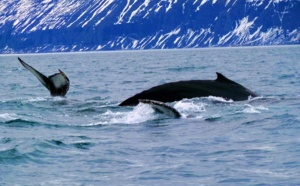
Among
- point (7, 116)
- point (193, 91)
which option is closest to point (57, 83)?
point (7, 116)

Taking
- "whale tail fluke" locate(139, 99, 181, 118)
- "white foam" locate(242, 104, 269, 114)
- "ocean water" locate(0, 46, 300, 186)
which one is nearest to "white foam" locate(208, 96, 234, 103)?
"ocean water" locate(0, 46, 300, 186)

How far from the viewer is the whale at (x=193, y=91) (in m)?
15.9

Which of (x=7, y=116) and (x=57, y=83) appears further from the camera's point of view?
(x=57, y=83)

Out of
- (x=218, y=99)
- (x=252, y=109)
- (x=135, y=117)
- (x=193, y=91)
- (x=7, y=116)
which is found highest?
(x=193, y=91)

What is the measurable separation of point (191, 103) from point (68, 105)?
4.11 m

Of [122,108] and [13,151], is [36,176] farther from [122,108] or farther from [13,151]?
[122,108]

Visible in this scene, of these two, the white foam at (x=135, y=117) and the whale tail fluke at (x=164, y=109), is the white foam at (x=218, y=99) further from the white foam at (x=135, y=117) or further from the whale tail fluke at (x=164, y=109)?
the whale tail fluke at (x=164, y=109)

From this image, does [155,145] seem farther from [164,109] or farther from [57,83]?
[57,83]

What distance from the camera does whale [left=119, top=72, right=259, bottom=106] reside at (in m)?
15.9

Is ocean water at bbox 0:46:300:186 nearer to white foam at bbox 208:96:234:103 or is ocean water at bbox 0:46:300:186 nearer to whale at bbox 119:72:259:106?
white foam at bbox 208:96:234:103

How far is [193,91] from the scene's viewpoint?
54.1 ft

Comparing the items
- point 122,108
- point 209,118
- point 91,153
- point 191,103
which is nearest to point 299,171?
point 91,153

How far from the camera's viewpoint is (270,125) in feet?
42.8

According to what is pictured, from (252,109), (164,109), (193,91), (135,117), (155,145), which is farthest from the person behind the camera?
(193,91)
